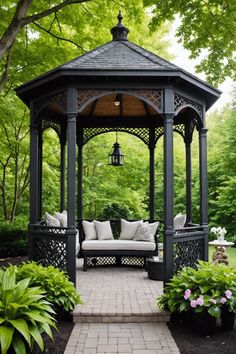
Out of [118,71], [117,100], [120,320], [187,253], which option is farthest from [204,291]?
[117,100]

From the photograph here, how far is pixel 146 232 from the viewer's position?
8539 millimetres

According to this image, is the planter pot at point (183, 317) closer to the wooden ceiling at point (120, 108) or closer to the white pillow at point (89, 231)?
the white pillow at point (89, 231)

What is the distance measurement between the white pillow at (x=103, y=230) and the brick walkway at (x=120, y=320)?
62.3 inches

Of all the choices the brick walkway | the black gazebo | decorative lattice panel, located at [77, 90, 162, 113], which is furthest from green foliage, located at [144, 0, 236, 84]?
the brick walkway

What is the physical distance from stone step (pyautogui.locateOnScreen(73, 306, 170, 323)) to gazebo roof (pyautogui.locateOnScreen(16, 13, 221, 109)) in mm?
3325

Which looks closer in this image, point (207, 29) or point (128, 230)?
point (207, 29)

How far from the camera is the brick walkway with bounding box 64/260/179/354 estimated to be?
4.34 metres

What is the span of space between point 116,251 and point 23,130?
19.7 feet

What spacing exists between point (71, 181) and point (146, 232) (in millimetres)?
3093

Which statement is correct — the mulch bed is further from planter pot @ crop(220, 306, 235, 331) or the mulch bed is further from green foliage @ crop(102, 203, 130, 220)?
green foliage @ crop(102, 203, 130, 220)

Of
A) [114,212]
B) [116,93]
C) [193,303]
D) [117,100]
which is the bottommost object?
[193,303]

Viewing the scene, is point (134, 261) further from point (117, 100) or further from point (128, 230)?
point (117, 100)

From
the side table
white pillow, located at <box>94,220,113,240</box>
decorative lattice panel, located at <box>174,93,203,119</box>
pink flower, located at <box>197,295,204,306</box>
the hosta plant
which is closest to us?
the hosta plant

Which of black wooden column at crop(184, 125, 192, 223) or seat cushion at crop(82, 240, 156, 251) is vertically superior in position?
black wooden column at crop(184, 125, 192, 223)
